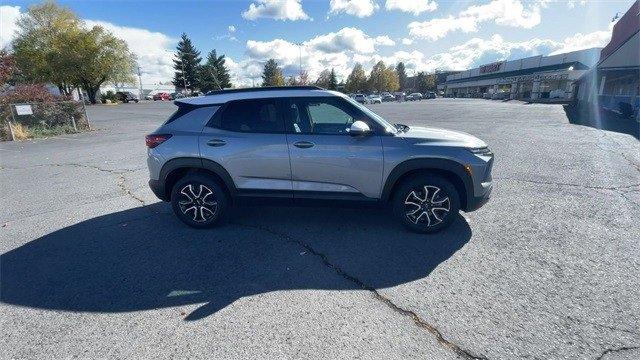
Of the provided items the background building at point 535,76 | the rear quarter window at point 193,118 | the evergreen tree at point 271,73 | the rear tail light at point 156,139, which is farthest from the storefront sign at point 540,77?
the rear tail light at point 156,139

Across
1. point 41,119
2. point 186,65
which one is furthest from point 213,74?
point 41,119

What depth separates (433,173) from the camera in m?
3.91

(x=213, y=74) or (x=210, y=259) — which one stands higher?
(x=213, y=74)

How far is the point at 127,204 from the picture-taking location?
5.38m

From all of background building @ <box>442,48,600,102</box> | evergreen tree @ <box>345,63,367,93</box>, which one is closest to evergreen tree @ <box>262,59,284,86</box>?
evergreen tree @ <box>345,63,367,93</box>

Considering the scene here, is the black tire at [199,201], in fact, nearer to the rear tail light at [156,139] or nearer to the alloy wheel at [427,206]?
the rear tail light at [156,139]

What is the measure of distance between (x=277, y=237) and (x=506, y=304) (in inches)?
98.9

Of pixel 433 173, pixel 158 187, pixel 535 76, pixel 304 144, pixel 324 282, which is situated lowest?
pixel 324 282

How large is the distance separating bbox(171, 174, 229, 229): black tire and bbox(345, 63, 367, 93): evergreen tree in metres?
89.8

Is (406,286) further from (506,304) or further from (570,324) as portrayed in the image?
(570,324)

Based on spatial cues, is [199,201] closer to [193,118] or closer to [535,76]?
[193,118]

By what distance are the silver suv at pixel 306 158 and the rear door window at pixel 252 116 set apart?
13mm

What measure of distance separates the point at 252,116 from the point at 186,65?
74.4 meters

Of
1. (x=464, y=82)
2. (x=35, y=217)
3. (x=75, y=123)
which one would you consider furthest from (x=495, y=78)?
(x=35, y=217)
